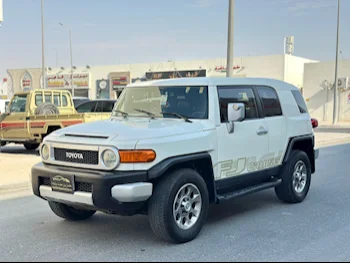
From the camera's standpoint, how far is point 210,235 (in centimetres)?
533

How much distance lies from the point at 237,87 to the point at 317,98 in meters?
29.1

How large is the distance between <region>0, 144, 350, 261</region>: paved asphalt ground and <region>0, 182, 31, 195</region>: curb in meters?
0.89

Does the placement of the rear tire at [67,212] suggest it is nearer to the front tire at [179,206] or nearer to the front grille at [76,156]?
the front grille at [76,156]

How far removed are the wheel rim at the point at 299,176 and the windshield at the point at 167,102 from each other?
2274mm

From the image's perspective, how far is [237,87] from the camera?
6.14m

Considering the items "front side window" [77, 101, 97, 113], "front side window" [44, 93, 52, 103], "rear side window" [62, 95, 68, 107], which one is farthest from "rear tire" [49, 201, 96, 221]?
"front side window" [77, 101, 97, 113]

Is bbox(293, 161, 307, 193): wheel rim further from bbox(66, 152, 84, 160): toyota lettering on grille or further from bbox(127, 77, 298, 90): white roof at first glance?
bbox(66, 152, 84, 160): toyota lettering on grille

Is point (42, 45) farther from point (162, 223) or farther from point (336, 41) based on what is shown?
point (162, 223)

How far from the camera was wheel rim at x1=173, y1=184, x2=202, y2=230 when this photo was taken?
500 cm

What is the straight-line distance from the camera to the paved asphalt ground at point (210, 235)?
464 cm

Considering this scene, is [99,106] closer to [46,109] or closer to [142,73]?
[46,109]

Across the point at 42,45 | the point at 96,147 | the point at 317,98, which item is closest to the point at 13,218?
the point at 96,147

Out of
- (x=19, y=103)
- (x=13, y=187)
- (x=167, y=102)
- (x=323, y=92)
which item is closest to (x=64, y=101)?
(x=19, y=103)

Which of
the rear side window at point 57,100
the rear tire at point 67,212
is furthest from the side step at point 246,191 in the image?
the rear side window at point 57,100
